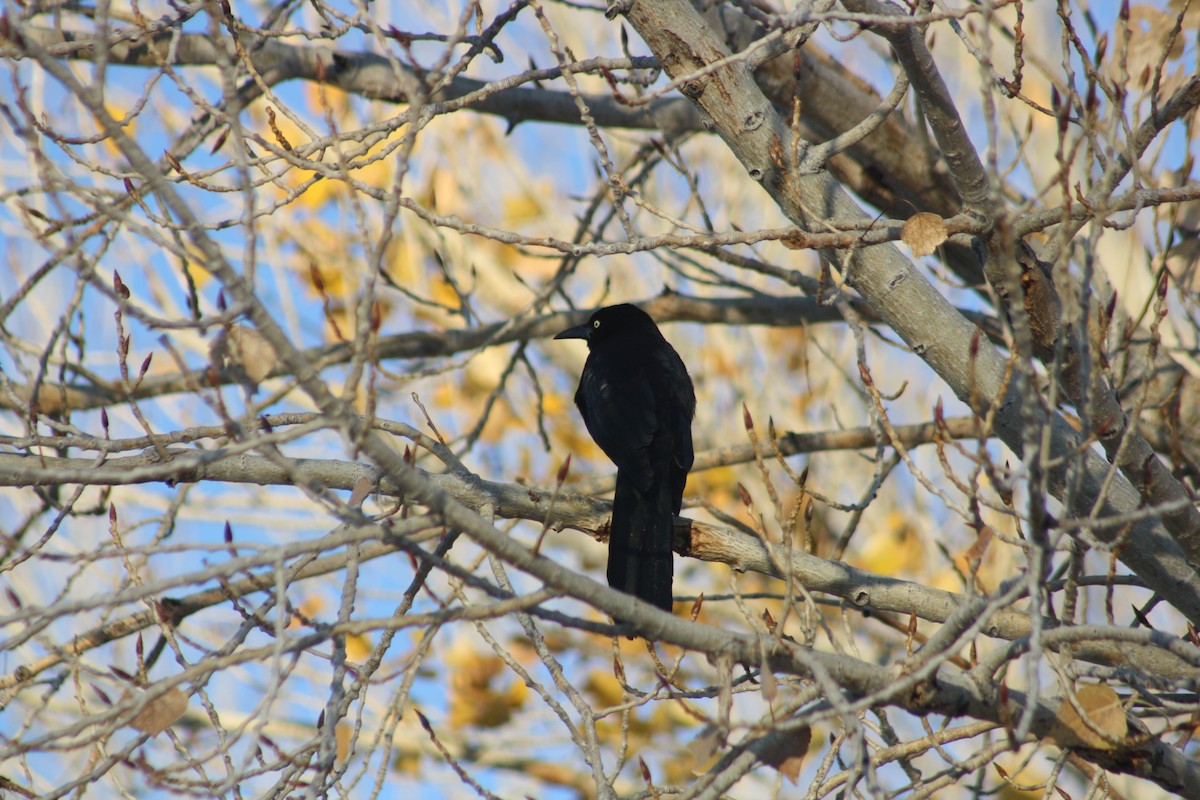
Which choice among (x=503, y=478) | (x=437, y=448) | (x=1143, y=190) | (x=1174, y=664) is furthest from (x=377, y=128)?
(x=503, y=478)

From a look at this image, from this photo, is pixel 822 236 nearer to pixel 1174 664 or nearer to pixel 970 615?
pixel 970 615

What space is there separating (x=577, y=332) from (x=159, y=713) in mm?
3967

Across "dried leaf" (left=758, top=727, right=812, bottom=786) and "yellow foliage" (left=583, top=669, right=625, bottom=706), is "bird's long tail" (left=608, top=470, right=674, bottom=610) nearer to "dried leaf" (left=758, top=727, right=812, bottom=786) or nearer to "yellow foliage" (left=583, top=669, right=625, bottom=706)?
"dried leaf" (left=758, top=727, right=812, bottom=786)

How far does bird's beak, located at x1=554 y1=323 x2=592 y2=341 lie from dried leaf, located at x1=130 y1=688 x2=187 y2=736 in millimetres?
3820

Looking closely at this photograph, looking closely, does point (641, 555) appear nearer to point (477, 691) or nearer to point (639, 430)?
point (639, 430)

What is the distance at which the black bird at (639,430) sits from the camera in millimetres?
4285

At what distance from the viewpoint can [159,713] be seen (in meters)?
2.38

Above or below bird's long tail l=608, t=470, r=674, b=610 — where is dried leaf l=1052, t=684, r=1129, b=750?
below

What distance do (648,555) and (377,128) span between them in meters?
1.91

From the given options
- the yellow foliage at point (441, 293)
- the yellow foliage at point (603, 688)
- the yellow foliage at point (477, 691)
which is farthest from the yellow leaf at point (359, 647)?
the yellow foliage at point (441, 293)

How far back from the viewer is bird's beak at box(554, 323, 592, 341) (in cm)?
604

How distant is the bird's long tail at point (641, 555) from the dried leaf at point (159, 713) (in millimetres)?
2067

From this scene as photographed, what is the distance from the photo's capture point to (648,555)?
4.29 metres

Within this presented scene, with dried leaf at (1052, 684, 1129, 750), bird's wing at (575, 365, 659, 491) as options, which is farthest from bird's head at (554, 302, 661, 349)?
dried leaf at (1052, 684, 1129, 750)
